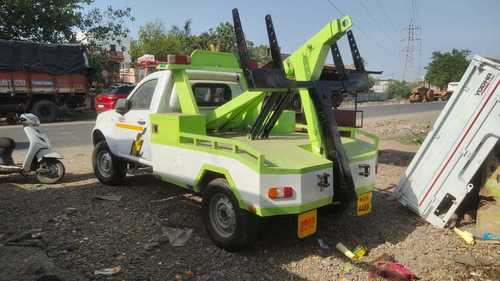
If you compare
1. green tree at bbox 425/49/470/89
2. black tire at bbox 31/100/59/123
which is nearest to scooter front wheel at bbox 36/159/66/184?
black tire at bbox 31/100/59/123

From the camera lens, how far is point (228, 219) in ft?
14.0

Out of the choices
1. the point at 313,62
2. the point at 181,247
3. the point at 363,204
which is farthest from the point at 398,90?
the point at 181,247

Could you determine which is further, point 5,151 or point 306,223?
point 5,151

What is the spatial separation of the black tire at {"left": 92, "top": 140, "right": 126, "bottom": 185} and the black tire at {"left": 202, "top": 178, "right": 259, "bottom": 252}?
2.75m

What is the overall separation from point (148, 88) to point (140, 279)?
122 inches

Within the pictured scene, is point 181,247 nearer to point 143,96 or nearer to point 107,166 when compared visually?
point 143,96

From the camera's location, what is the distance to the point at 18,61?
17516 mm

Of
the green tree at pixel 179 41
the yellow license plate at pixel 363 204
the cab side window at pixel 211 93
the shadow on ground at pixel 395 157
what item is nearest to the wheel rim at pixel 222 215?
the yellow license plate at pixel 363 204

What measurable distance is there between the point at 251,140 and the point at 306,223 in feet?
5.07

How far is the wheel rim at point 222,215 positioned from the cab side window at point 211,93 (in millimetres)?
2096

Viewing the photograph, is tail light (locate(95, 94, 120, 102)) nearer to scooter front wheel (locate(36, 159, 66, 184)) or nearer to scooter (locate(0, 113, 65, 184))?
scooter (locate(0, 113, 65, 184))

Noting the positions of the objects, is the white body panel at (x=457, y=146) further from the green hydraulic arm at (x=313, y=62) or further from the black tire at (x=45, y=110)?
the black tire at (x=45, y=110)

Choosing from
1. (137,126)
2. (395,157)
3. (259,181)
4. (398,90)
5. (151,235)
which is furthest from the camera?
(398,90)

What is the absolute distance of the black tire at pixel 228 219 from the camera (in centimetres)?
398
